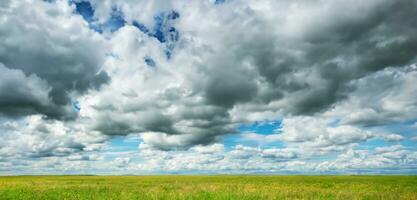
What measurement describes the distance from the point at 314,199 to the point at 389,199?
5446 millimetres

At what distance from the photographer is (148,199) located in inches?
977

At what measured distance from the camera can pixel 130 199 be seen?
81.4ft

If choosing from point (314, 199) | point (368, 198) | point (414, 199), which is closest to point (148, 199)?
point (314, 199)

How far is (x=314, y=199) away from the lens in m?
24.2

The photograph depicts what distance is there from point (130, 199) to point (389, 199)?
18.6m

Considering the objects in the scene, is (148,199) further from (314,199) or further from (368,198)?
(368,198)

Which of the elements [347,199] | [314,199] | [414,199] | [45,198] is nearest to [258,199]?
[314,199]

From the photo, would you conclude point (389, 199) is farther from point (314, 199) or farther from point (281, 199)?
point (281, 199)

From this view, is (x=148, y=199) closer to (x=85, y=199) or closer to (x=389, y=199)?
(x=85, y=199)

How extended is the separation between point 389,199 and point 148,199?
1733 centimetres

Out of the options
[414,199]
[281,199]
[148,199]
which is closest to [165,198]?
[148,199]

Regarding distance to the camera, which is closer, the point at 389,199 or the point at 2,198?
the point at 389,199

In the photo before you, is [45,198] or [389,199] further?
[45,198]

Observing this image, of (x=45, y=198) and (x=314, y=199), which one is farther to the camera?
(x=45, y=198)
